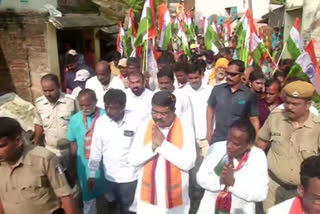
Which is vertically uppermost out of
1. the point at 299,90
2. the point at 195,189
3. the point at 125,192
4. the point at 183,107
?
the point at 299,90

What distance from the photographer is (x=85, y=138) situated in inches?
162

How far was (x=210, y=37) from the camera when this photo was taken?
10.5 meters

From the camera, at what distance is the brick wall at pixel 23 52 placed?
952 centimetres

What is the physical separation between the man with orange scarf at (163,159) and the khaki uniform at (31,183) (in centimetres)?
79

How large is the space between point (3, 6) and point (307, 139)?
8353mm

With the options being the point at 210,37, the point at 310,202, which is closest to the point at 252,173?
the point at 310,202

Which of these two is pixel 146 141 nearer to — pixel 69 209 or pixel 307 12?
pixel 69 209

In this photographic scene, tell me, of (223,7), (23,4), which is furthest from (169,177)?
(223,7)

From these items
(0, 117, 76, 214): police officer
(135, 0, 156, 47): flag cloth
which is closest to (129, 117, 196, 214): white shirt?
(0, 117, 76, 214): police officer

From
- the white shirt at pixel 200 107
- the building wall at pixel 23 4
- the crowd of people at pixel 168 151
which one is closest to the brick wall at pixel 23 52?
the building wall at pixel 23 4

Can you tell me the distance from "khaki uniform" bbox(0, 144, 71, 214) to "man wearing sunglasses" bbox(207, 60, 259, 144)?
2258 millimetres

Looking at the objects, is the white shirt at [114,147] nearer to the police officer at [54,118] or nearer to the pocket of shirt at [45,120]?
the police officer at [54,118]

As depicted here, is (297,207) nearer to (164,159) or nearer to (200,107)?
(164,159)

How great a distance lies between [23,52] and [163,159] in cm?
759
